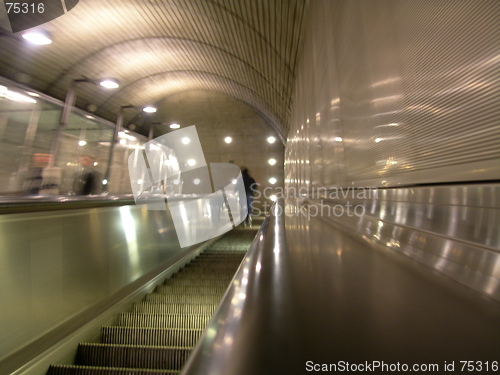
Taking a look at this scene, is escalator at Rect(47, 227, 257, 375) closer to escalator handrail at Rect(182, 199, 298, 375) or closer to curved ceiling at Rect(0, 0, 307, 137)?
escalator handrail at Rect(182, 199, 298, 375)

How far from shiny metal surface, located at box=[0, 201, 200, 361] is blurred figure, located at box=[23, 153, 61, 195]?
4.17 m

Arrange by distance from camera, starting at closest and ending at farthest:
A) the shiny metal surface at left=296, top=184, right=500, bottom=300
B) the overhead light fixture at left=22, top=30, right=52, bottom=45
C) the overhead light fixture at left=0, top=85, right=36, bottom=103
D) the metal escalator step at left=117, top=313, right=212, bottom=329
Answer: the shiny metal surface at left=296, top=184, right=500, bottom=300, the metal escalator step at left=117, top=313, right=212, bottom=329, the overhead light fixture at left=0, top=85, right=36, bottom=103, the overhead light fixture at left=22, top=30, right=52, bottom=45

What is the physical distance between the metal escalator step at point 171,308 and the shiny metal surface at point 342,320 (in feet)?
10.1

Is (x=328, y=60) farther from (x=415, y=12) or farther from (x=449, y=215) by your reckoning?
(x=449, y=215)

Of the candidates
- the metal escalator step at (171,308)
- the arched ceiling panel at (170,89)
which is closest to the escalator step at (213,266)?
Result: the metal escalator step at (171,308)

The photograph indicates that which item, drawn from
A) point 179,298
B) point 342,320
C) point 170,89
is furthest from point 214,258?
point 170,89

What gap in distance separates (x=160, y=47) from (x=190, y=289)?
8.34 meters

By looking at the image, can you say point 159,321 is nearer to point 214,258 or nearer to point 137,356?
point 137,356

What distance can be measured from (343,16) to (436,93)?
176 centimetres

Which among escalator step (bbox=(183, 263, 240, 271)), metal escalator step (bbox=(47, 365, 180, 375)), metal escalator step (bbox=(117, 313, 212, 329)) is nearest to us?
metal escalator step (bbox=(47, 365, 180, 375))

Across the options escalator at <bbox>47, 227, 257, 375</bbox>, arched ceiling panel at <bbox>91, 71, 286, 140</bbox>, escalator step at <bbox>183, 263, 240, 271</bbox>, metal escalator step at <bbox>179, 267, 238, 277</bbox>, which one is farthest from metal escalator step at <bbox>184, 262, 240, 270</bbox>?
arched ceiling panel at <bbox>91, 71, 286, 140</bbox>

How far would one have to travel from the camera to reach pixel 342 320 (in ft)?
2.44

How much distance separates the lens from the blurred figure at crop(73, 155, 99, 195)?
32.9 ft

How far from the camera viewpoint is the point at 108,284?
154 inches
